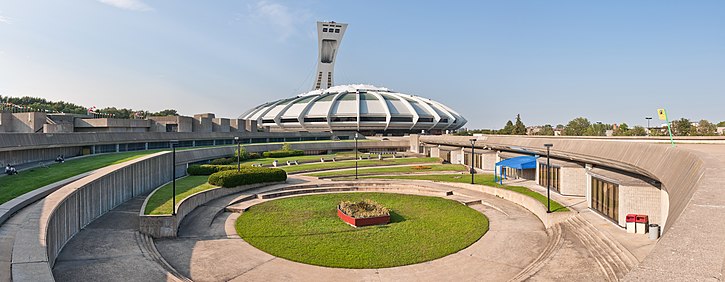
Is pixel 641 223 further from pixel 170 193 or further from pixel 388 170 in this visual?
pixel 388 170

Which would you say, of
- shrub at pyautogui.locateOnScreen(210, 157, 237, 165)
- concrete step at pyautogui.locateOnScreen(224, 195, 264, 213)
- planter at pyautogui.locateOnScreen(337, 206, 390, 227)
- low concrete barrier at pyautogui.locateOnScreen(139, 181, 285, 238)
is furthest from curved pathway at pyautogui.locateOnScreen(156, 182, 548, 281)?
shrub at pyautogui.locateOnScreen(210, 157, 237, 165)

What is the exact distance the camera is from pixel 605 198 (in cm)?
1727

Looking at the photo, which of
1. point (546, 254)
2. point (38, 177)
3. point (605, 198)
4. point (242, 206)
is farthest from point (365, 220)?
point (38, 177)

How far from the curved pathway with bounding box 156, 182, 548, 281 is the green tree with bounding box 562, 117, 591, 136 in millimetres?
31937

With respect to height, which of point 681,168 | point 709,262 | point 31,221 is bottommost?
point 31,221

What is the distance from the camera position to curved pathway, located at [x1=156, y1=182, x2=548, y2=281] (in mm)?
13297

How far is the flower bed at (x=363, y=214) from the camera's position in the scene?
752 inches

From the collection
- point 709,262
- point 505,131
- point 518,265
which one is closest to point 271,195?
point 518,265

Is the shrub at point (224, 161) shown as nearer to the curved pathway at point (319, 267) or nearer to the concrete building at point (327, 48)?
the curved pathway at point (319, 267)

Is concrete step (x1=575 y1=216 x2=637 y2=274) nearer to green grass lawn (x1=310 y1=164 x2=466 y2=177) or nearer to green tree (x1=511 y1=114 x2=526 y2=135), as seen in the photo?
green grass lawn (x1=310 y1=164 x2=466 y2=177)

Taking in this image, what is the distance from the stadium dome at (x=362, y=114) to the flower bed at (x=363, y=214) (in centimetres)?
6398

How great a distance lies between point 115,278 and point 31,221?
287 cm

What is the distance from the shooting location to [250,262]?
14523 mm

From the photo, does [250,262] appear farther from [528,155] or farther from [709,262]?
[528,155]
